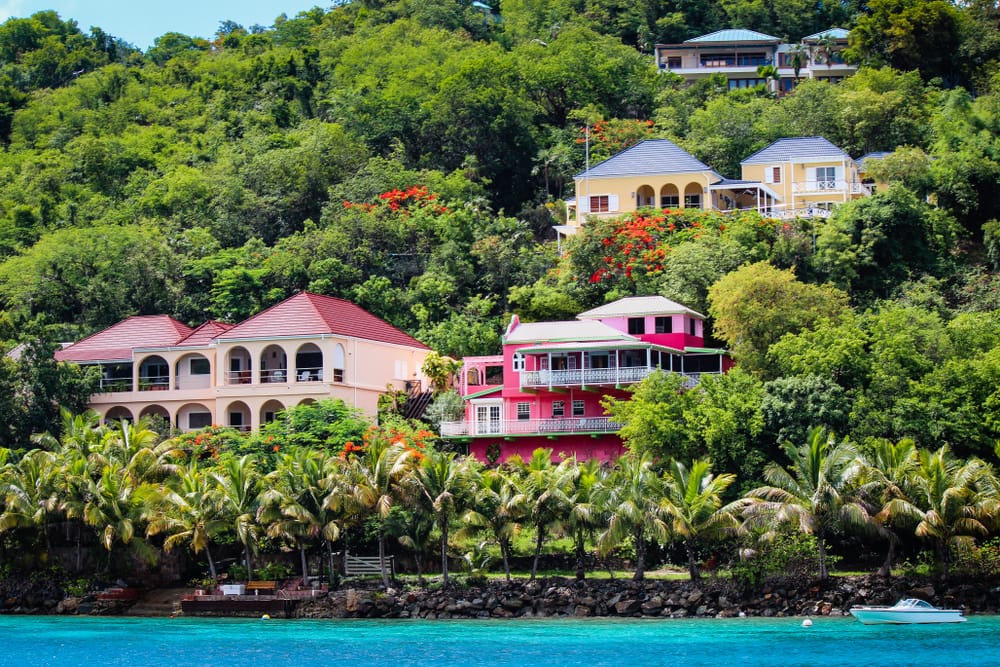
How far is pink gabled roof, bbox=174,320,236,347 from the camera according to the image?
63.8 m

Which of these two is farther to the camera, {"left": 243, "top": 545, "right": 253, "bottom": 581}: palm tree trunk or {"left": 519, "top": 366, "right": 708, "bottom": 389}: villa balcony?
{"left": 519, "top": 366, "right": 708, "bottom": 389}: villa balcony

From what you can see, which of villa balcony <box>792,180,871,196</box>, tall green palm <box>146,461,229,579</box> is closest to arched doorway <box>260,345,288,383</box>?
tall green palm <box>146,461,229,579</box>

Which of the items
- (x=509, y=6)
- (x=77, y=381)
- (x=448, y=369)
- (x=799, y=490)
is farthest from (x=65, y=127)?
(x=799, y=490)

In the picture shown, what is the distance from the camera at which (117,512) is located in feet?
164

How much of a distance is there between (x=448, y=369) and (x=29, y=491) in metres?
17.9

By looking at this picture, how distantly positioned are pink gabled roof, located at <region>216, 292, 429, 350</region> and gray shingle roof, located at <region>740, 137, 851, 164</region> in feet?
75.5

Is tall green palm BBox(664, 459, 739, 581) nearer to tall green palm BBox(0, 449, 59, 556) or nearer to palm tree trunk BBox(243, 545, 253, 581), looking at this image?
palm tree trunk BBox(243, 545, 253, 581)

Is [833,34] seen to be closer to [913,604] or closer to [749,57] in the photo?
[749,57]

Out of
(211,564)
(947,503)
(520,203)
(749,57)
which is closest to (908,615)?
(947,503)

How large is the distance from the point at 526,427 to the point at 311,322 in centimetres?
1052

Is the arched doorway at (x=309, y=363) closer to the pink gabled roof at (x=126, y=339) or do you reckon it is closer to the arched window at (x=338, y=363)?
the arched window at (x=338, y=363)

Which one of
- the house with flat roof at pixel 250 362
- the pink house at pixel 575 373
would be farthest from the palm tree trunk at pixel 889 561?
the house with flat roof at pixel 250 362

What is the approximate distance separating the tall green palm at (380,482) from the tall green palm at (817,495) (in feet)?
37.1

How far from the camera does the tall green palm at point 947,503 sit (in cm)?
4488
